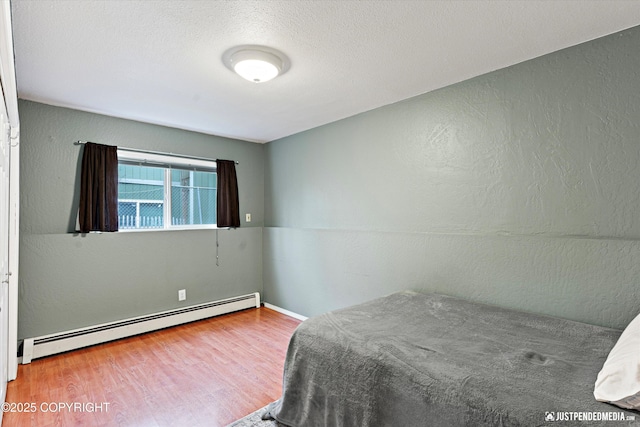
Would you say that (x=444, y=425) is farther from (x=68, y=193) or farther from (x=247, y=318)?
(x=68, y=193)

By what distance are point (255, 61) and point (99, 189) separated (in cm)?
223

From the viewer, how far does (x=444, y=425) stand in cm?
125

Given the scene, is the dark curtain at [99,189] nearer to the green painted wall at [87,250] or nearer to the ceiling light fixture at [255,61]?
the green painted wall at [87,250]

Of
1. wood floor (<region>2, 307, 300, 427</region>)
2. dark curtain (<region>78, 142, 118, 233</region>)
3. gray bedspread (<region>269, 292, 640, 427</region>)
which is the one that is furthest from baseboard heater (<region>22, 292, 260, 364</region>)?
gray bedspread (<region>269, 292, 640, 427</region>)

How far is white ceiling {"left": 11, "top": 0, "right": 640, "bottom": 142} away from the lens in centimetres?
167

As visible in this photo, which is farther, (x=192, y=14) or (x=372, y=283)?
(x=372, y=283)

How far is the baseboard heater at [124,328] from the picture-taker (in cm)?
286

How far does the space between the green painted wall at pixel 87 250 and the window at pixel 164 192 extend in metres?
0.16

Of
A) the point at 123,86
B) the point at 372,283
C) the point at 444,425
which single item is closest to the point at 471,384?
the point at 444,425

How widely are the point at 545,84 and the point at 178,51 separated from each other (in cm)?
242

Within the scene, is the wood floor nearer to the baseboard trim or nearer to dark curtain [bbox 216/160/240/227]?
the baseboard trim

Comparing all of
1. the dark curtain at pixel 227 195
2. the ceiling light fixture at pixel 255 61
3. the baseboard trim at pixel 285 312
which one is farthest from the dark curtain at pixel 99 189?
the baseboard trim at pixel 285 312

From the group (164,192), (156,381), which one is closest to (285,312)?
(156,381)

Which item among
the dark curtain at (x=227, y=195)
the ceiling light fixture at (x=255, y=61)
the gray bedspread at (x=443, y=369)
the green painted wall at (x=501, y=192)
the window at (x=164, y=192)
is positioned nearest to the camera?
the gray bedspread at (x=443, y=369)
